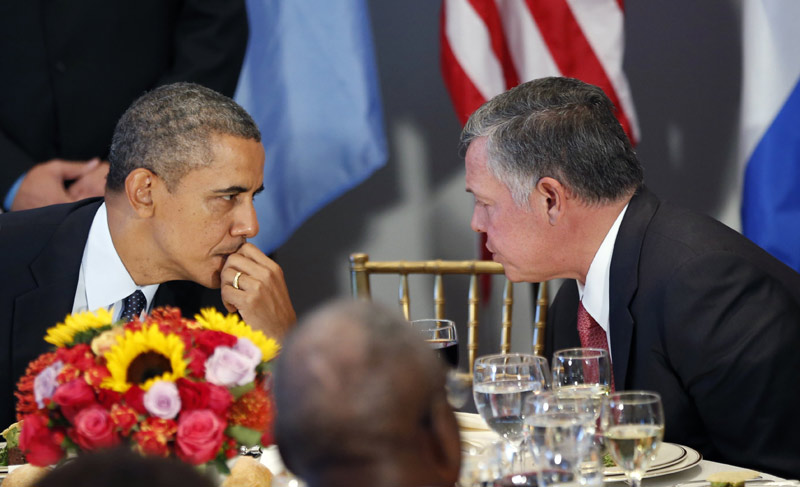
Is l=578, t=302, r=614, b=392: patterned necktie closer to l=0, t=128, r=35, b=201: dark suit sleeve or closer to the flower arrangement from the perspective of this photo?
the flower arrangement

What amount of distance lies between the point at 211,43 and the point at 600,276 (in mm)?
1638

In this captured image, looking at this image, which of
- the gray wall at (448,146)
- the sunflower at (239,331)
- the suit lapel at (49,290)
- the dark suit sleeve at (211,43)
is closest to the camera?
the sunflower at (239,331)

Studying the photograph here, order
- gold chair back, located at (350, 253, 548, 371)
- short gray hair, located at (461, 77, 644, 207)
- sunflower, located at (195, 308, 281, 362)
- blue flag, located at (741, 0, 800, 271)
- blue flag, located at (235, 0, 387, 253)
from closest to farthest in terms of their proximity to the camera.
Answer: sunflower, located at (195, 308, 281, 362), short gray hair, located at (461, 77, 644, 207), gold chair back, located at (350, 253, 548, 371), blue flag, located at (741, 0, 800, 271), blue flag, located at (235, 0, 387, 253)

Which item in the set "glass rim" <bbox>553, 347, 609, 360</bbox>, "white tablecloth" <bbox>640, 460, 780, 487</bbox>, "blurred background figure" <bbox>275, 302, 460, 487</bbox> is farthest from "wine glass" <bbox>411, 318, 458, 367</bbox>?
"blurred background figure" <bbox>275, 302, 460, 487</bbox>

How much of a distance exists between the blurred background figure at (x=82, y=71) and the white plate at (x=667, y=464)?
2.03 m

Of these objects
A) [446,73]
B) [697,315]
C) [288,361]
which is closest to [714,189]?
[446,73]

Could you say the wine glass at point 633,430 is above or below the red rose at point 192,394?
below

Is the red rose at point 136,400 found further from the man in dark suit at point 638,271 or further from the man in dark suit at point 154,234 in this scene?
the man in dark suit at point 154,234

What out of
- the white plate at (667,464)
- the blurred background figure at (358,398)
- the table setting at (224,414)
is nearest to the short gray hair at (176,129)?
the table setting at (224,414)

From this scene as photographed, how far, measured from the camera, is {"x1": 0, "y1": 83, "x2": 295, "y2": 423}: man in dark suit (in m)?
2.27

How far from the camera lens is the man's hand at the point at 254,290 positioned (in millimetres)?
2391

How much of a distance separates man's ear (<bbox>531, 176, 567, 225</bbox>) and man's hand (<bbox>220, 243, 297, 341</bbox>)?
27.4 inches

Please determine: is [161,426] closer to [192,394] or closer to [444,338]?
[192,394]

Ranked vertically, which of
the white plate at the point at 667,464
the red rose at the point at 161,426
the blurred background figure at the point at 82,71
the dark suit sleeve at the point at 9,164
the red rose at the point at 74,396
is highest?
the blurred background figure at the point at 82,71
